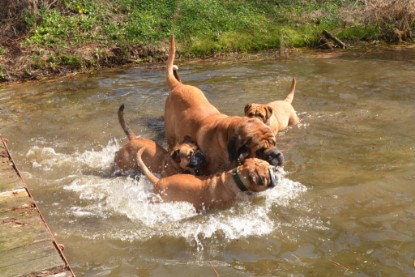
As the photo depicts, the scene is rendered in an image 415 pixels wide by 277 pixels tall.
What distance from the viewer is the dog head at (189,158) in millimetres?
5422

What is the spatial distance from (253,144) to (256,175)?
536 millimetres

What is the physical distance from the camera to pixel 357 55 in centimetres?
1277

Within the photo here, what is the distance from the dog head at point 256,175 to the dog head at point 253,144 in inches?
11.1

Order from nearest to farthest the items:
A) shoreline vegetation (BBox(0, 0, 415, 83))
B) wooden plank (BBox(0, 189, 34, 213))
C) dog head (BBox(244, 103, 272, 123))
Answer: wooden plank (BBox(0, 189, 34, 213)) < dog head (BBox(244, 103, 272, 123)) < shoreline vegetation (BBox(0, 0, 415, 83))

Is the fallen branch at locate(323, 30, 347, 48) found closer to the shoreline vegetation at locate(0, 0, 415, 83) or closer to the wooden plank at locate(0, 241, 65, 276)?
the shoreline vegetation at locate(0, 0, 415, 83)

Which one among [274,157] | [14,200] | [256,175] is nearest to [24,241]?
[14,200]

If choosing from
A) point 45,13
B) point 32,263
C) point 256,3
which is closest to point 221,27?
point 256,3

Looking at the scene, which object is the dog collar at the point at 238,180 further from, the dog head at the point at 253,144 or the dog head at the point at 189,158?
the dog head at the point at 189,158

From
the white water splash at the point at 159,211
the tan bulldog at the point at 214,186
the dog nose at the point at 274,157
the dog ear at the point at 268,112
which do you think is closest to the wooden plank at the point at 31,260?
the white water splash at the point at 159,211

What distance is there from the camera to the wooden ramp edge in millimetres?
3287

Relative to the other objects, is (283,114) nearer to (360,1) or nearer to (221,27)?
(221,27)

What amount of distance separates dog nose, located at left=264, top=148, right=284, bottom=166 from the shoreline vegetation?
26.1ft

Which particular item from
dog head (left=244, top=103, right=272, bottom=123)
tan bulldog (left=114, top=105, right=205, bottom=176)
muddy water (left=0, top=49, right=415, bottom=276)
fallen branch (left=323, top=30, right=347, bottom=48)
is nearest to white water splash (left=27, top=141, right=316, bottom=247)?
muddy water (left=0, top=49, right=415, bottom=276)

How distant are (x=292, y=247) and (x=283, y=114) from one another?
3562 mm
